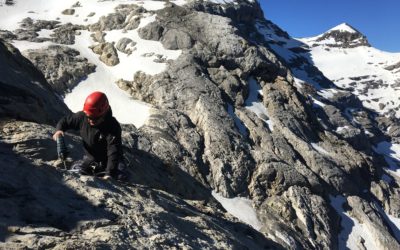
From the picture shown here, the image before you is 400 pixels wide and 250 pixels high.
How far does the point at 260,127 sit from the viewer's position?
174 feet

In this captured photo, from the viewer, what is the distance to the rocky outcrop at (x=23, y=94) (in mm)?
16719

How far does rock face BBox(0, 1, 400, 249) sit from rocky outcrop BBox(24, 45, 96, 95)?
0.56 ft

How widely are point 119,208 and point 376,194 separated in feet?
196

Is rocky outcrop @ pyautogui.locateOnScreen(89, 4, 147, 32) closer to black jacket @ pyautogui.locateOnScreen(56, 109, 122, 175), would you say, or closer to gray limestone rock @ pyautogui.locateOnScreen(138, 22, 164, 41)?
gray limestone rock @ pyautogui.locateOnScreen(138, 22, 164, 41)

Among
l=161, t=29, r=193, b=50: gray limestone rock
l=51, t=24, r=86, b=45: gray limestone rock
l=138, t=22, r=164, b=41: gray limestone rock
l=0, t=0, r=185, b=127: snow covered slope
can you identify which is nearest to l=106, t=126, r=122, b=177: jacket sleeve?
l=0, t=0, r=185, b=127: snow covered slope

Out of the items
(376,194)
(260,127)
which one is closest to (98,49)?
(260,127)

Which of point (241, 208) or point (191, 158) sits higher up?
point (191, 158)

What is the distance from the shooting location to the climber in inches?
348

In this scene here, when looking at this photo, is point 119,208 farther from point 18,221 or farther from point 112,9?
point 112,9

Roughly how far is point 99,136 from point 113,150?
1.53 ft

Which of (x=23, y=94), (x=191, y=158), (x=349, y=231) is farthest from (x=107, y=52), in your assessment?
(x=23, y=94)

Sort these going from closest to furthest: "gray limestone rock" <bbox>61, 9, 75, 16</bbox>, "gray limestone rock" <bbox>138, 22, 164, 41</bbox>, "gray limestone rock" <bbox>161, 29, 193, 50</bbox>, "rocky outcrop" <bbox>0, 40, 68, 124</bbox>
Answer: "rocky outcrop" <bbox>0, 40, 68, 124</bbox> < "gray limestone rock" <bbox>161, 29, 193, 50</bbox> < "gray limestone rock" <bbox>138, 22, 164, 41</bbox> < "gray limestone rock" <bbox>61, 9, 75, 16</bbox>

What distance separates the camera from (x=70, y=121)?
30.4ft

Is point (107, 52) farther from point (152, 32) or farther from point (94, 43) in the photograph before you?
point (152, 32)
